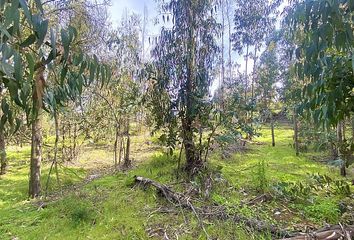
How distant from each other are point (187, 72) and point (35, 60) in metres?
4.25

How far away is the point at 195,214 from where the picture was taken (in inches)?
121

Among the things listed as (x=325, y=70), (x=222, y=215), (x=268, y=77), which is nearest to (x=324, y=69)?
(x=325, y=70)

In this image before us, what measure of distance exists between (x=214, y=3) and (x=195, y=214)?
3888 millimetres

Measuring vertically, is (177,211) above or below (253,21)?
below

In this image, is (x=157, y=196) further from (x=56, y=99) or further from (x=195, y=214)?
(x=56, y=99)

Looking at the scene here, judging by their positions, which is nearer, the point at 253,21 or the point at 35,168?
the point at 35,168

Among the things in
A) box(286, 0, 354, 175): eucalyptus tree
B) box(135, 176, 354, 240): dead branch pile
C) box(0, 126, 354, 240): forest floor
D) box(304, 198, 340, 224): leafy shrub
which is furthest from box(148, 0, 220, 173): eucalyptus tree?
box(286, 0, 354, 175): eucalyptus tree

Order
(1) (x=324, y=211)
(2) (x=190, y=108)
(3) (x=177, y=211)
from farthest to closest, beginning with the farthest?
1. (2) (x=190, y=108)
2. (1) (x=324, y=211)
3. (3) (x=177, y=211)

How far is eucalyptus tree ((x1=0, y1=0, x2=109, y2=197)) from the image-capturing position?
76 centimetres

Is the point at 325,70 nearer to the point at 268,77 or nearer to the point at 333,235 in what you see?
the point at 333,235

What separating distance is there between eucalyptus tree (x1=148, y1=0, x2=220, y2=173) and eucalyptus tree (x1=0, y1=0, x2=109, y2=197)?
3982 mm

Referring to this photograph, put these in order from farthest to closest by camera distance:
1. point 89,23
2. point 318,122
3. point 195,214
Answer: point 89,23, point 195,214, point 318,122

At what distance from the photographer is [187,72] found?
17.7ft

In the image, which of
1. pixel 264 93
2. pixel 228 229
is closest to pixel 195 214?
pixel 228 229
